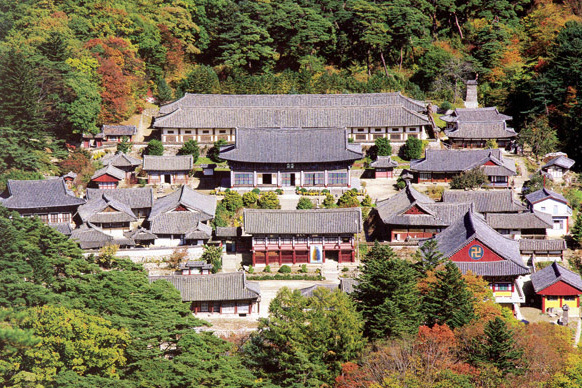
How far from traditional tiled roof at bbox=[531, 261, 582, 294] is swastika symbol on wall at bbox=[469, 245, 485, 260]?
3.43 meters

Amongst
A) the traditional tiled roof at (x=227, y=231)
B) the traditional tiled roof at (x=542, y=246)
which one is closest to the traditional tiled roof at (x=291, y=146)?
the traditional tiled roof at (x=227, y=231)

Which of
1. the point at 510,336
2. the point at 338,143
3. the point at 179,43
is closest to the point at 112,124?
the point at 179,43

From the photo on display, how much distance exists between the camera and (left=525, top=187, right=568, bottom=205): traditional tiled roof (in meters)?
50.0

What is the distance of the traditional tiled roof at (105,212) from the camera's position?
1895 inches

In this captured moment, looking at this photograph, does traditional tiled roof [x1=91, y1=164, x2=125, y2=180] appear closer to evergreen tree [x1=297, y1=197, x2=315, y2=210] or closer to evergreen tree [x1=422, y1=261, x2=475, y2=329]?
evergreen tree [x1=297, y1=197, x2=315, y2=210]

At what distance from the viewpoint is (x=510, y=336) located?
106 ft

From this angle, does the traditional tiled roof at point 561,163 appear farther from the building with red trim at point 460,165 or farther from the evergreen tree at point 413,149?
the evergreen tree at point 413,149

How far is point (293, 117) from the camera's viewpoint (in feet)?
206

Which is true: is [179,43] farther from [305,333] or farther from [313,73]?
[305,333]

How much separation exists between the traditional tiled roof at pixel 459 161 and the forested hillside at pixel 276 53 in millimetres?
9943

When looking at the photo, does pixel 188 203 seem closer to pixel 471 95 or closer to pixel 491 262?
pixel 491 262

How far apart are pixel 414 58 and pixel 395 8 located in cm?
512

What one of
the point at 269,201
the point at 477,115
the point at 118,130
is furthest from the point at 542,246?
the point at 118,130

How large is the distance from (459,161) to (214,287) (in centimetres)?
2276
